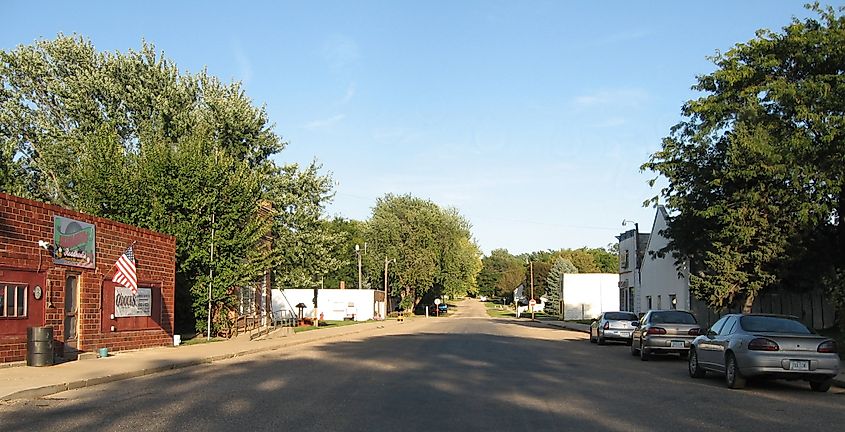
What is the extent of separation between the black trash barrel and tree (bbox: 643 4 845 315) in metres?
21.7

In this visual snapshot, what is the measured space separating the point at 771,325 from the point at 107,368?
14.7 meters

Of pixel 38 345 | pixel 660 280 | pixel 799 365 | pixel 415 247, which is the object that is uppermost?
pixel 415 247

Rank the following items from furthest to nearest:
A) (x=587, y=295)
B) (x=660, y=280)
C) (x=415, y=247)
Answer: (x=415, y=247) < (x=587, y=295) < (x=660, y=280)

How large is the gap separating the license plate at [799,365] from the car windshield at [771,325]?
0.96 m

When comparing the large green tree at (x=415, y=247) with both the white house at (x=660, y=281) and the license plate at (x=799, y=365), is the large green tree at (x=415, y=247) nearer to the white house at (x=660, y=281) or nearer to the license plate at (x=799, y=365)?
the white house at (x=660, y=281)

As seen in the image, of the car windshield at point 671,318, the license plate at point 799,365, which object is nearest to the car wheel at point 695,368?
the license plate at point 799,365

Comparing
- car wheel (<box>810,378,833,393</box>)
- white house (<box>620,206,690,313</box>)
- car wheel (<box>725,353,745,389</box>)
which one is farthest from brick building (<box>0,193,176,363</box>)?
white house (<box>620,206,690,313</box>)

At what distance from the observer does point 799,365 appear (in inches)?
595

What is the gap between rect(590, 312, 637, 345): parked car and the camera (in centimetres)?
3262

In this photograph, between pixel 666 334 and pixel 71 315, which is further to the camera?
pixel 666 334

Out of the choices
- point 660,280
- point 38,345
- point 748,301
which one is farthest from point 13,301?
point 660,280

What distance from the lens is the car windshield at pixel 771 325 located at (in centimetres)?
1608

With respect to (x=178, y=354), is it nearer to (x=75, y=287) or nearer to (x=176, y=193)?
(x=75, y=287)

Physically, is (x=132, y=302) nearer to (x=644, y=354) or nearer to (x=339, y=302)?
(x=644, y=354)
